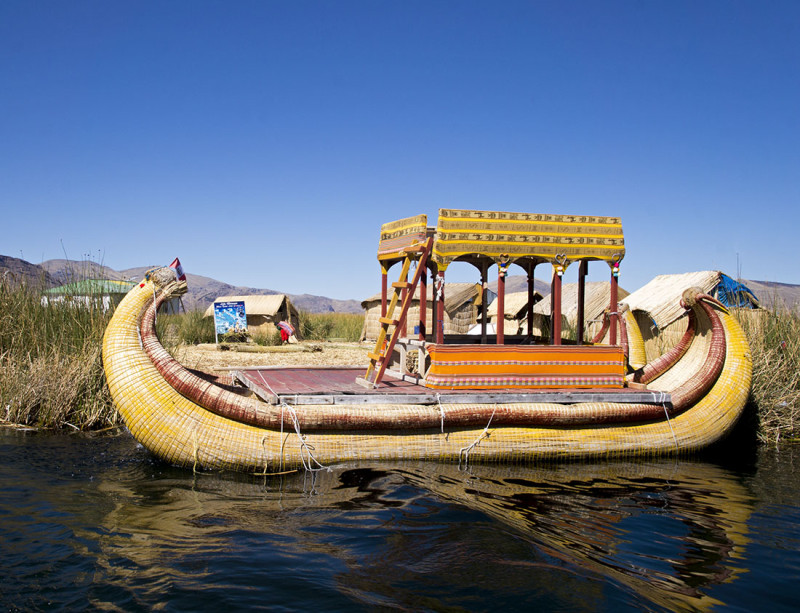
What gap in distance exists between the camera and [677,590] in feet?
14.1

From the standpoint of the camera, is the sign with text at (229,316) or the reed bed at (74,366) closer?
the reed bed at (74,366)

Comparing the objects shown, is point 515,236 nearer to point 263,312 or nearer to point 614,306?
point 614,306

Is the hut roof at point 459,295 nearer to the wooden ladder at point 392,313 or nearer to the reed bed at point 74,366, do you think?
the reed bed at point 74,366

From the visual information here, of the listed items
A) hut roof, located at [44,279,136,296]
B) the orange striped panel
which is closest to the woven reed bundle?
the orange striped panel

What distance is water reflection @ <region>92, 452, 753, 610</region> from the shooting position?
13.3ft

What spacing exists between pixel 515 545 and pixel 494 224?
4288mm

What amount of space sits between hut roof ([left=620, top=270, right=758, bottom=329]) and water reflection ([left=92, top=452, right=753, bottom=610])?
348 inches

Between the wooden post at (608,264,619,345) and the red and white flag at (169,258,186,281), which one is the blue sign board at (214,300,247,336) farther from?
the wooden post at (608,264,619,345)

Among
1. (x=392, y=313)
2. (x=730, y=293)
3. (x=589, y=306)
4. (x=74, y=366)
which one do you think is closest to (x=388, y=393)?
(x=392, y=313)

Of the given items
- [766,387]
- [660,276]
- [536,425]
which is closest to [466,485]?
[536,425]

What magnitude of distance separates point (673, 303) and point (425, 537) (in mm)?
12580

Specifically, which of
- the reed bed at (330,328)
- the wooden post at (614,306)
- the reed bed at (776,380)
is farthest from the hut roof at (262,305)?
the reed bed at (776,380)

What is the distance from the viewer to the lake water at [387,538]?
3.97m

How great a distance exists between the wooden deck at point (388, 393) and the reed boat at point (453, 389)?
0.06ft
